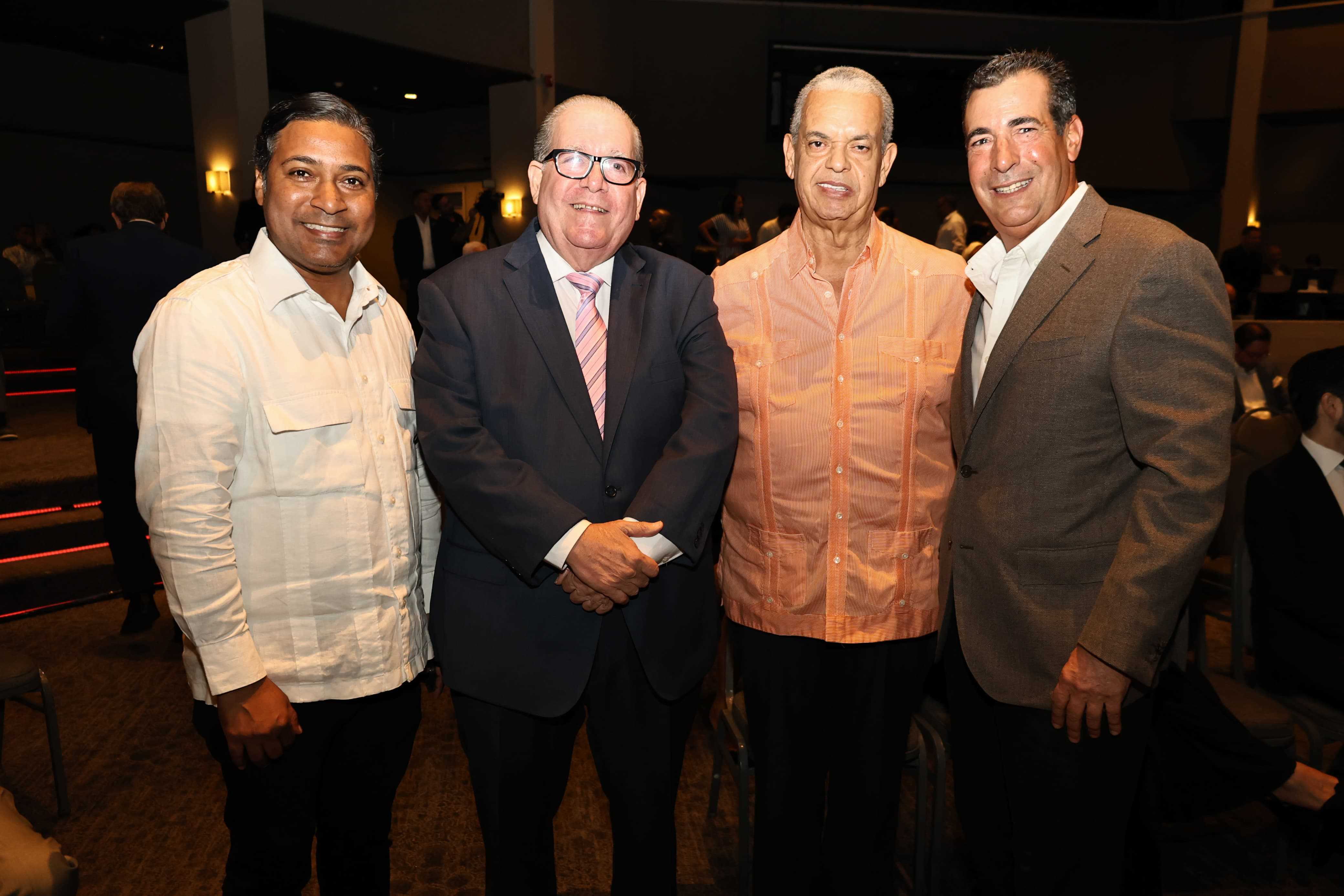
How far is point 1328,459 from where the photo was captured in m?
2.50

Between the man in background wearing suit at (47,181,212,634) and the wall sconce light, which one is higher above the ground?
the wall sconce light

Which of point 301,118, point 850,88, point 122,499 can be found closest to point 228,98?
point 122,499

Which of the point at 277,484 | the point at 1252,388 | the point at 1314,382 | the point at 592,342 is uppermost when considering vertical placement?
the point at 592,342

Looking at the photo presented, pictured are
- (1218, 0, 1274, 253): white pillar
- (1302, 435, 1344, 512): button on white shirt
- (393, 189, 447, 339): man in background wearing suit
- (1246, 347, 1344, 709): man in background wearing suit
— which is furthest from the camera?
(1218, 0, 1274, 253): white pillar

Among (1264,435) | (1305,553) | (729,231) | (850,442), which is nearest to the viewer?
(850,442)

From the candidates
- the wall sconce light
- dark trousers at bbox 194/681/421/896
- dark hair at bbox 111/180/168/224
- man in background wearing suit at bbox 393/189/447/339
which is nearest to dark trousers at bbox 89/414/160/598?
dark hair at bbox 111/180/168/224

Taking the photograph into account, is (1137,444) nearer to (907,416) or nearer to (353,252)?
(907,416)

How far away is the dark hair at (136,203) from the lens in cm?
420

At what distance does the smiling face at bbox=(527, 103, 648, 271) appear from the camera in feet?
5.72

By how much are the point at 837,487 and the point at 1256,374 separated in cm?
597

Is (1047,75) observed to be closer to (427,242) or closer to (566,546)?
(566,546)

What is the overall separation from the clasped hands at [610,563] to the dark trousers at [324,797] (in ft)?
1.54

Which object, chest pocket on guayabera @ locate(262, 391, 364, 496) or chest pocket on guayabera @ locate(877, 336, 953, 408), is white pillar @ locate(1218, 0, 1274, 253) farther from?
chest pocket on guayabera @ locate(262, 391, 364, 496)

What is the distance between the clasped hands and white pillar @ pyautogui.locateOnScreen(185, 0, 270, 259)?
7.82m
